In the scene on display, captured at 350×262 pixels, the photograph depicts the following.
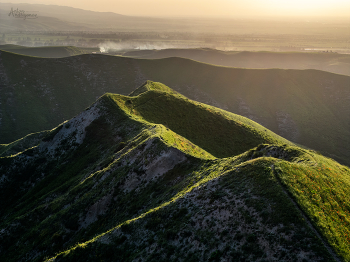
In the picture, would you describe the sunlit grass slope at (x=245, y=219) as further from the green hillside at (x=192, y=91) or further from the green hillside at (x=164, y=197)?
the green hillside at (x=192, y=91)

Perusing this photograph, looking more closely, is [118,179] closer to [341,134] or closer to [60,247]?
[60,247]

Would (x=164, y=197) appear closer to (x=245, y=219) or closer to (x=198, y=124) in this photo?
(x=245, y=219)

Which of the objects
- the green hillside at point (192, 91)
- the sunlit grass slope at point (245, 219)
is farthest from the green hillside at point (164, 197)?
the green hillside at point (192, 91)

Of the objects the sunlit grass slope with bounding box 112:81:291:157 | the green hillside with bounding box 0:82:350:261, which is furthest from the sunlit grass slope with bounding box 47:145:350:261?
the sunlit grass slope with bounding box 112:81:291:157

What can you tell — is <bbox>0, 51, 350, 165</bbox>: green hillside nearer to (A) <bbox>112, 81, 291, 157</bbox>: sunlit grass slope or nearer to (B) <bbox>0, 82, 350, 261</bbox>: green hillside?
(A) <bbox>112, 81, 291, 157</bbox>: sunlit grass slope

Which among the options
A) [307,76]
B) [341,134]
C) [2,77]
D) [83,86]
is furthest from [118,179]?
[307,76]

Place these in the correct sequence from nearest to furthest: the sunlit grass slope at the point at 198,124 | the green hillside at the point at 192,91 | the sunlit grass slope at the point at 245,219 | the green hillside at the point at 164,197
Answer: the sunlit grass slope at the point at 245,219
the green hillside at the point at 164,197
the sunlit grass slope at the point at 198,124
the green hillside at the point at 192,91
